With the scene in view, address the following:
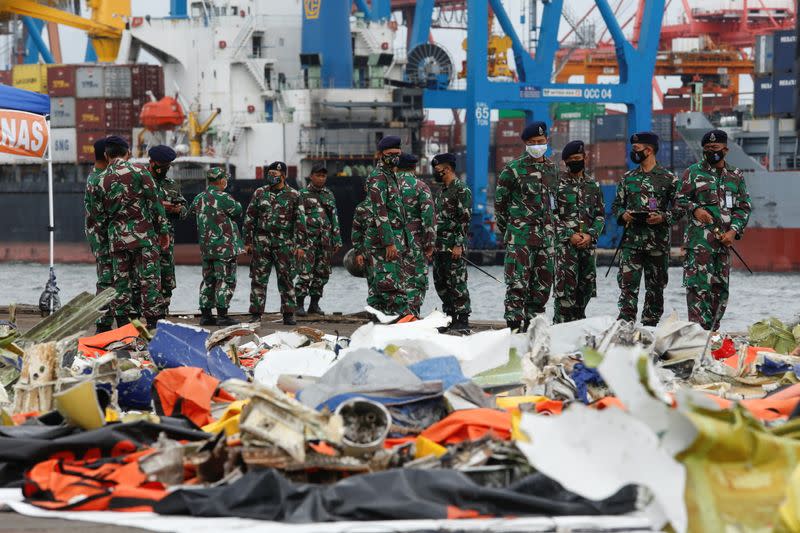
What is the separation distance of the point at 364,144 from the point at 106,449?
1317 inches

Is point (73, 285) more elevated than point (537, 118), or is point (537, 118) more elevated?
point (537, 118)

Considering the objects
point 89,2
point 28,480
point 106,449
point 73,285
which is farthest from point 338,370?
point 89,2

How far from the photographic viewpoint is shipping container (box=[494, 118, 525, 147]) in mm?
48188

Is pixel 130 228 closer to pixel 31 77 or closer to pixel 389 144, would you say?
pixel 389 144

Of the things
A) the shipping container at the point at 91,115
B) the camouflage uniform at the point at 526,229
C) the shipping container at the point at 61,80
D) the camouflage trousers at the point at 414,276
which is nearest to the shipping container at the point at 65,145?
A: the shipping container at the point at 91,115

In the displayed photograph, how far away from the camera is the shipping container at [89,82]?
131 ft

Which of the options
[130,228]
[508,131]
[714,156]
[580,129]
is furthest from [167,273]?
[508,131]

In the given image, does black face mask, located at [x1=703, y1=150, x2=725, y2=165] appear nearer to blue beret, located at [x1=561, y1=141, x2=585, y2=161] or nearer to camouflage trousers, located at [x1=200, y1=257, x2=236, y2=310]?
blue beret, located at [x1=561, y1=141, x2=585, y2=161]

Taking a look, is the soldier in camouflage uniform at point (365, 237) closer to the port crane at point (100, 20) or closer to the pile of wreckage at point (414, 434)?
the pile of wreckage at point (414, 434)

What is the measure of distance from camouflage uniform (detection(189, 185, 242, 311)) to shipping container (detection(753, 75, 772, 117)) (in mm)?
29780

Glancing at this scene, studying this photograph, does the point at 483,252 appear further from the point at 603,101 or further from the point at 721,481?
the point at 721,481

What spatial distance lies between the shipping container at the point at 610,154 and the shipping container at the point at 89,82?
54.4 feet

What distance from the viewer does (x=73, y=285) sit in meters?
28.2

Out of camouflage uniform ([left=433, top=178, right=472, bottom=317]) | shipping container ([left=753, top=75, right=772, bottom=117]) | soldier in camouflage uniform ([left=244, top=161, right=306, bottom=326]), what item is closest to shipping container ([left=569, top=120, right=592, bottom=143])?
shipping container ([left=753, top=75, right=772, bottom=117])
